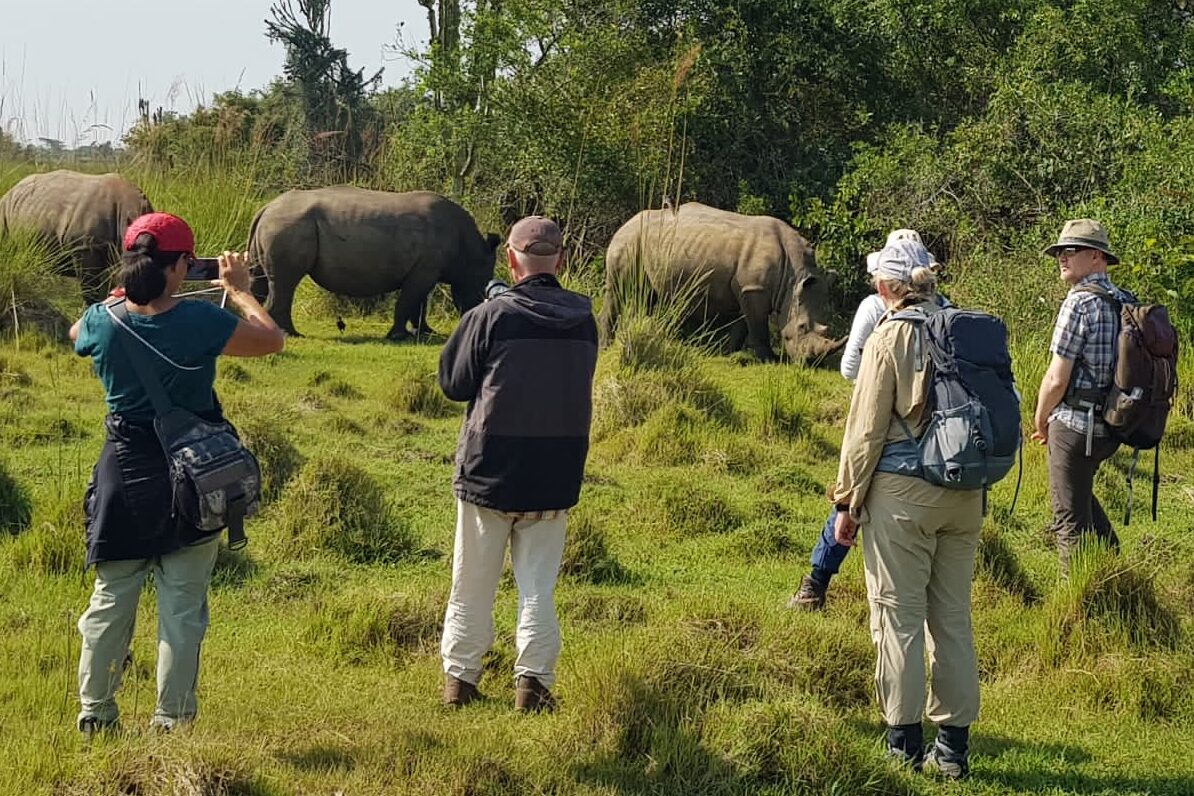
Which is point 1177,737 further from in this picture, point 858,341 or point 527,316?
point 527,316

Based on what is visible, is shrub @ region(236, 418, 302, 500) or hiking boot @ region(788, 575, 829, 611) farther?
shrub @ region(236, 418, 302, 500)

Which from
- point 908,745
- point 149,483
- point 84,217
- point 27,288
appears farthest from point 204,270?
point 84,217

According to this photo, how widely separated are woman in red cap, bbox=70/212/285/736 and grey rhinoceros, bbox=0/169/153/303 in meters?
11.2

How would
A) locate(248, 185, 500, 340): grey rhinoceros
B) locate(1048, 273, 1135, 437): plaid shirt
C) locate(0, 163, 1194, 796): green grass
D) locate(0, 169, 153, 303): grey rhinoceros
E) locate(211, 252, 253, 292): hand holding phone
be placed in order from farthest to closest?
locate(248, 185, 500, 340): grey rhinoceros
locate(0, 169, 153, 303): grey rhinoceros
locate(1048, 273, 1135, 437): plaid shirt
locate(211, 252, 253, 292): hand holding phone
locate(0, 163, 1194, 796): green grass

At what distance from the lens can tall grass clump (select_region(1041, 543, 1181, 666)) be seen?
20.8 ft

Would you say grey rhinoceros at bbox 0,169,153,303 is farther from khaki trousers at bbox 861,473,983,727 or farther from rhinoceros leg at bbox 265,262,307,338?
khaki trousers at bbox 861,473,983,727

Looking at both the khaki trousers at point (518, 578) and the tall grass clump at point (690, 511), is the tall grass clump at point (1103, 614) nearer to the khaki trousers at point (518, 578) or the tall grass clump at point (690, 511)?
the khaki trousers at point (518, 578)

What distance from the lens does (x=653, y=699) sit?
17.5 feet

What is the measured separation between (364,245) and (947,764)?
42.8 feet

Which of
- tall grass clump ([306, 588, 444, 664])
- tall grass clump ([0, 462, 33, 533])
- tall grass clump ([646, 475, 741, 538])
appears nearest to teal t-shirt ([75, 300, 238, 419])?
tall grass clump ([306, 588, 444, 664])

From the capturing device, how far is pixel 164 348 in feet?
15.8

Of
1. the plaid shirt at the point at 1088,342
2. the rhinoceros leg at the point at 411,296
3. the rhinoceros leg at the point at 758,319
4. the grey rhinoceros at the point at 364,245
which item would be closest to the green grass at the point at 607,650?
the plaid shirt at the point at 1088,342

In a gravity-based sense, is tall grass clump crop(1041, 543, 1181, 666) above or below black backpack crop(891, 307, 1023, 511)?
below

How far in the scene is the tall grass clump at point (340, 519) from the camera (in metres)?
7.97
